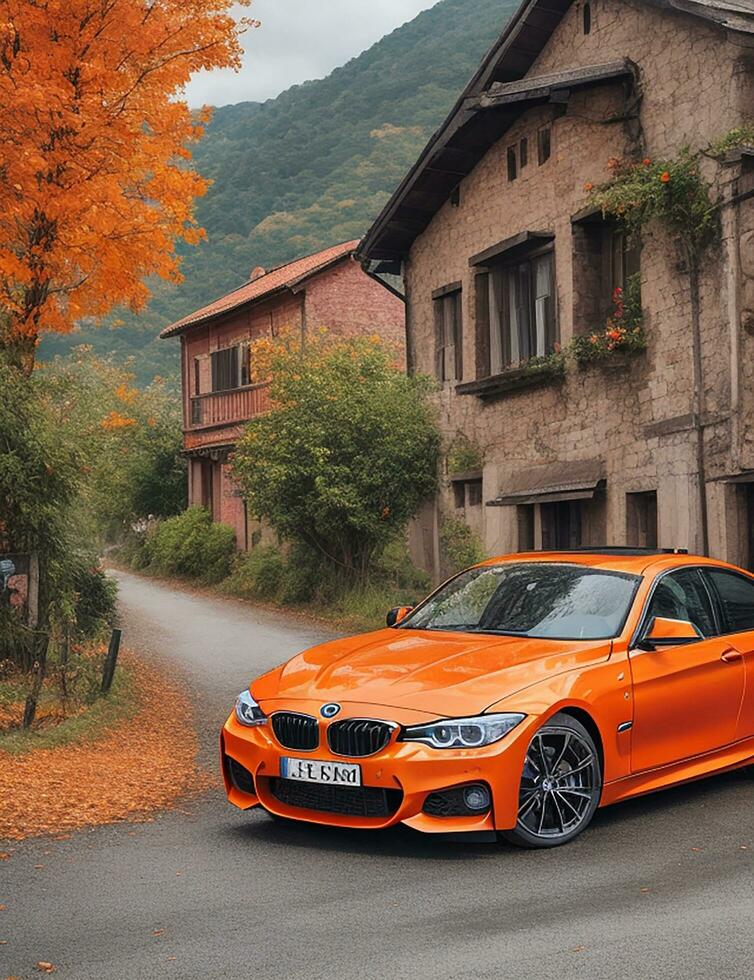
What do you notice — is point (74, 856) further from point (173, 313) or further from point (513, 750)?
point (173, 313)

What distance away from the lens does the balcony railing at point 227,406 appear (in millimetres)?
34656

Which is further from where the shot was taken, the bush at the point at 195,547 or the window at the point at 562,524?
the bush at the point at 195,547

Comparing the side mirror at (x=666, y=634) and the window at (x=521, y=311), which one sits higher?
the window at (x=521, y=311)

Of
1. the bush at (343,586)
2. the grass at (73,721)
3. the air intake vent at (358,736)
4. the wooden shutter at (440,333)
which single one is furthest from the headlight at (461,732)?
the wooden shutter at (440,333)

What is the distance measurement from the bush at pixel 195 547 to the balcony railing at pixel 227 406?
2.61 m

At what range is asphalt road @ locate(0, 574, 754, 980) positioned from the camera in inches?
200

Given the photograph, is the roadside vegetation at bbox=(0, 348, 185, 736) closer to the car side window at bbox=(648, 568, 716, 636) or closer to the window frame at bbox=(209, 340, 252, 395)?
the car side window at bbox=(648, 568, 716, 636)

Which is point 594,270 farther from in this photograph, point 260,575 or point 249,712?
point 249,712

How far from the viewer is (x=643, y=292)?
17906mm

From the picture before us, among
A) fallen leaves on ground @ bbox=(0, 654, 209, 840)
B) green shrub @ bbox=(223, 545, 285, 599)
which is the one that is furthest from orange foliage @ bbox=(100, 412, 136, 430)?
green shrub @ bbox=(223, 545, 285, 599)

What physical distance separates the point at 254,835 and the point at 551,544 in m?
13.4

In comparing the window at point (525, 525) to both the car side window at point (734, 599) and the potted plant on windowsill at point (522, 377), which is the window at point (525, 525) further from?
the car side window at point (734, 599)

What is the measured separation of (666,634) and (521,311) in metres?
14.3

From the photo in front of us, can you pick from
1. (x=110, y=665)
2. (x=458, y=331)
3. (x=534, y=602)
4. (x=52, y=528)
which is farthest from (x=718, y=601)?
(x=458, y=331)
